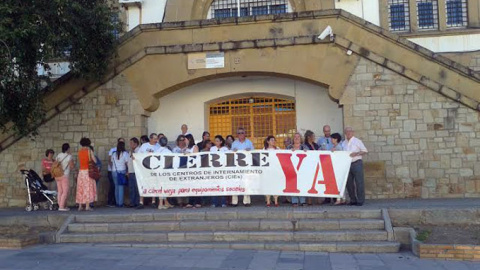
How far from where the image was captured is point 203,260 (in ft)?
24.5

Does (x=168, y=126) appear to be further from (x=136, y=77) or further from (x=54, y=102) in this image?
(x=54, y=102)

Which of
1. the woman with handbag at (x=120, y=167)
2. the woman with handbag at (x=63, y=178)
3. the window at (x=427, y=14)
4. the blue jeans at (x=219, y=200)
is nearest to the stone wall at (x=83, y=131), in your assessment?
the woman with handbag at (x=120, y=167)

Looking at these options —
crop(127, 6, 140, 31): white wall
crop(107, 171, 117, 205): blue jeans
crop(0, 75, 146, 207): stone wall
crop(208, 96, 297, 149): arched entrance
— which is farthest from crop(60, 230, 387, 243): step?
crop(127, 6, 140, 31): white wall

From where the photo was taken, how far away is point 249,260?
24.4 feet

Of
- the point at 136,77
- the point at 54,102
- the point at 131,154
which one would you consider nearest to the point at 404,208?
the point at 131,154

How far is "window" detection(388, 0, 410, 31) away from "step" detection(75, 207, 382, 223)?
Result: 858cm

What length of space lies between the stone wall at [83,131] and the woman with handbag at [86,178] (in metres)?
1.58

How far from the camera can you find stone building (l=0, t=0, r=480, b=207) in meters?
11.7

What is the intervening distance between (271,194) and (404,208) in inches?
115

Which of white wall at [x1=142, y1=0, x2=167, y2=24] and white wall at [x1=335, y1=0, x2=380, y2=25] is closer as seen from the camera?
white wall at [x1=335, y1=0, x2=380, y2=25]

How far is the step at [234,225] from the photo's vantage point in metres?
8.85

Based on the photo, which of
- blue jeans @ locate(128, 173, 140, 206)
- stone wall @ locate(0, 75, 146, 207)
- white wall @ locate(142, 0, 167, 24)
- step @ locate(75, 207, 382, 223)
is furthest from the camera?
white wall @ locate(142, 0, 167, 24)

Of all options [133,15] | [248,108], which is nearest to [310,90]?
[248,108]

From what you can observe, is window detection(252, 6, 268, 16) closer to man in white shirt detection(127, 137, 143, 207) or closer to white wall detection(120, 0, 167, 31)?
white wall detection(120, 0, 167, 31)
